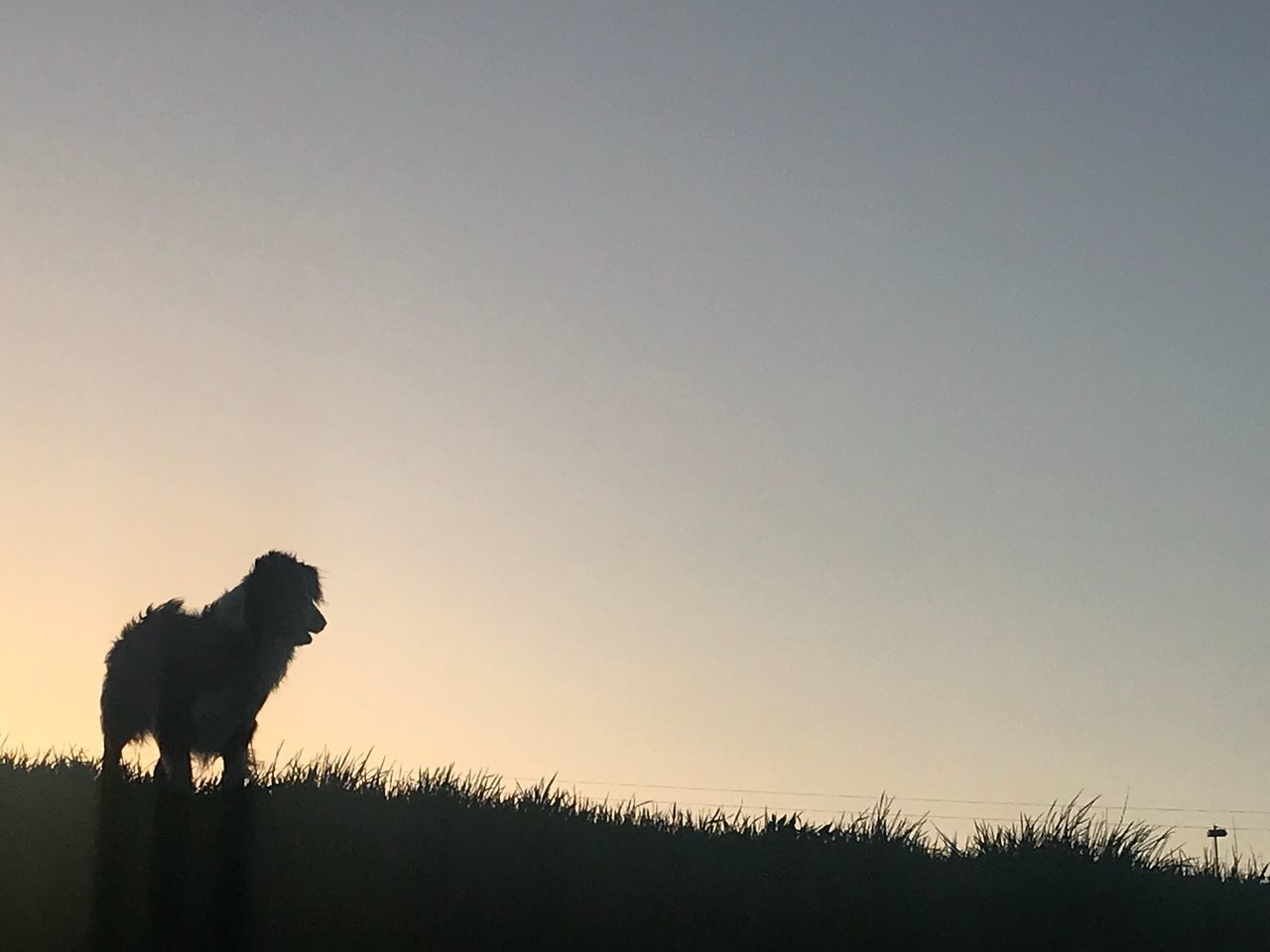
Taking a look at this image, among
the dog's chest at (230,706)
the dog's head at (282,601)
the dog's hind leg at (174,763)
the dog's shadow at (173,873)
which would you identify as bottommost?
the dog's shadow at (173,873)

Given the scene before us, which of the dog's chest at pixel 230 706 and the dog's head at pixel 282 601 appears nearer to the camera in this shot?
the dog's chest at pixel 230 706

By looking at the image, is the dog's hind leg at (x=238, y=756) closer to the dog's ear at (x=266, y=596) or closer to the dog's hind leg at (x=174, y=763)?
the dog's hind leg at (x=174, y=763)

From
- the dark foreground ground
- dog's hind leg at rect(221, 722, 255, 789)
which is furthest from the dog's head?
the dark foreground ground

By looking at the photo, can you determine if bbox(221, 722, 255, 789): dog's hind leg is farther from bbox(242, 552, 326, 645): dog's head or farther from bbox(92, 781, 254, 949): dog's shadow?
bbox(92, 781, 254, 949): dog's shadow

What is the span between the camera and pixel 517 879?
8312 millimetres

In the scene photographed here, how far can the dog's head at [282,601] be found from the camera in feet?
41.8

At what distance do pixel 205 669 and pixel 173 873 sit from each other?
168 inches

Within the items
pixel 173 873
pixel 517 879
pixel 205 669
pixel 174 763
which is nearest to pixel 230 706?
pixel 205 669

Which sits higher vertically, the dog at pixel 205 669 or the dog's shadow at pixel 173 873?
the dog at pixel 205 669

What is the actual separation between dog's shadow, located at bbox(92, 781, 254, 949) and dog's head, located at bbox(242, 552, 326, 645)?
314 cm

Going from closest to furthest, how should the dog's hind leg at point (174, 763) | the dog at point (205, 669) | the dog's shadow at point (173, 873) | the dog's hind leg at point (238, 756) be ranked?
the dog's shadow at point (173, 873), the dog's hind leg at point (238, 756), the dog's hind leg at point (174, 763), the dog at point (205, 669)

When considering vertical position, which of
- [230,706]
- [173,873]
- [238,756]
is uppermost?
[230,706]

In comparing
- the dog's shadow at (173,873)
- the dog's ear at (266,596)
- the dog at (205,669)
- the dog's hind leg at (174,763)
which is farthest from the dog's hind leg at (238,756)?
the dog's shadow at (173,873)

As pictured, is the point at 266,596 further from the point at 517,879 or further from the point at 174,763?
the point at 517,879
